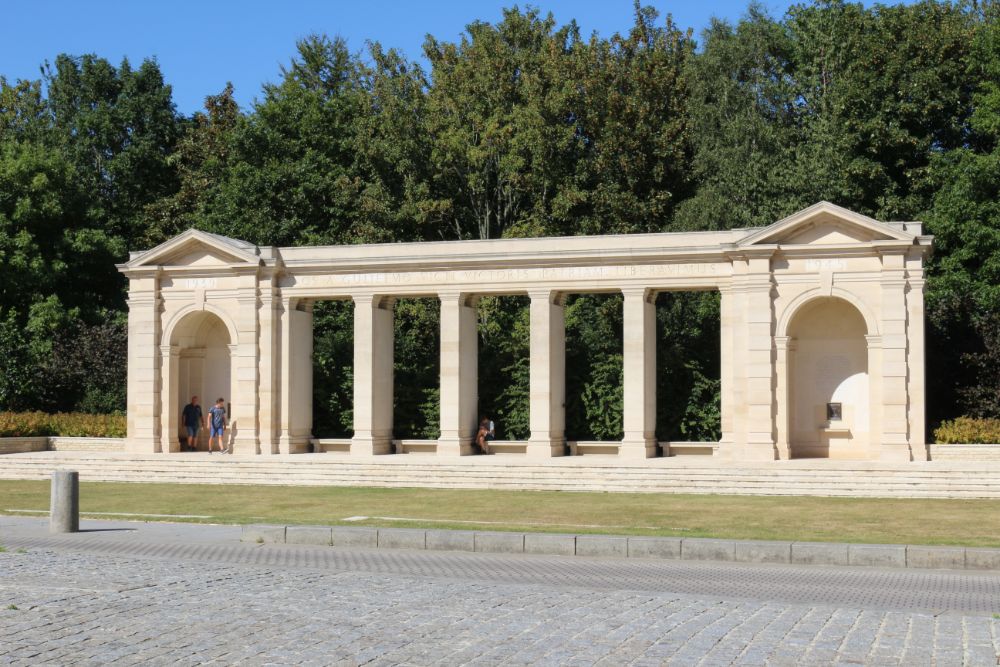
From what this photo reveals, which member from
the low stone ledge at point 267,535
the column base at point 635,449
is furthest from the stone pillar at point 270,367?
the low stone ledge at point 267,535

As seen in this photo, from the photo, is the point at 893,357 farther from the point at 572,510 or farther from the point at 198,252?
the point at 198,252

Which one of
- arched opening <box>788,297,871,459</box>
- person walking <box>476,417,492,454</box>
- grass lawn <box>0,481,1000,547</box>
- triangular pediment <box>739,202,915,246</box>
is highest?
triangular pediment <box>739,202,915,246</box>

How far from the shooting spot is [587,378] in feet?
158

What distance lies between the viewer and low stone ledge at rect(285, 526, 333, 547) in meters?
20.7

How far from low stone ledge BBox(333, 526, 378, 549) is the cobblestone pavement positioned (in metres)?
1.45

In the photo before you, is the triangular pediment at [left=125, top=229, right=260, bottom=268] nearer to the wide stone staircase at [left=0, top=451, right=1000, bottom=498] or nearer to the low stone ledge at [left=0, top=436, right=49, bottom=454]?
the wide stone staircase at [left=0, top=451, right=1000, bottom=498]

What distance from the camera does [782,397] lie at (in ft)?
130

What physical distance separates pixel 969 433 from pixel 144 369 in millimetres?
28554

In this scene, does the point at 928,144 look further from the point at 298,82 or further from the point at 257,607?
the point at 257,607

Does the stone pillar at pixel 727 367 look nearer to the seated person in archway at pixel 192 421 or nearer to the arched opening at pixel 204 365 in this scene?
the arched opening at pixel 204 365

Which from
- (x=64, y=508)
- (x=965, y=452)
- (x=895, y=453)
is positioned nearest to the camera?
(x=64, y=508)

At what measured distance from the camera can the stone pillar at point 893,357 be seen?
38.1 meters

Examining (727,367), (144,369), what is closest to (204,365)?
(144,369)

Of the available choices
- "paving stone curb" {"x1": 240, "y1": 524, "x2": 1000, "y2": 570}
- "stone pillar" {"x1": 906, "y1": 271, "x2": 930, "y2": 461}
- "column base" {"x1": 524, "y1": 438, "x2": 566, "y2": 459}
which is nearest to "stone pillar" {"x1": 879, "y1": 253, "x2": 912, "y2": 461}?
"stone pillar" {"x1": 906, "y1": 271, "x2": 930, "y2": 461}
